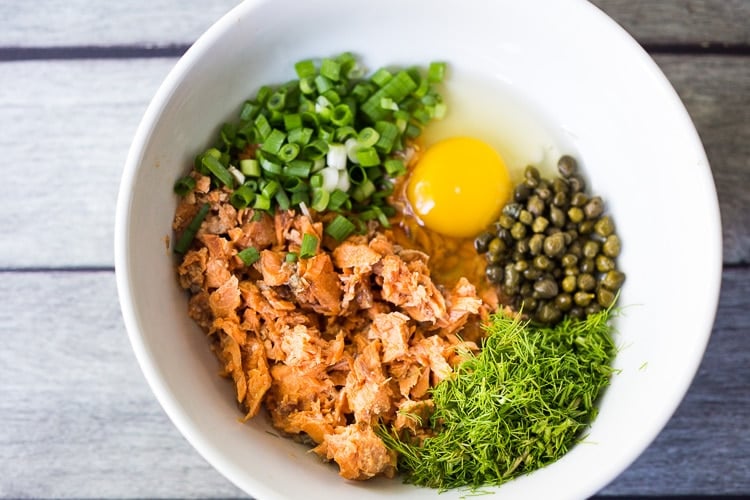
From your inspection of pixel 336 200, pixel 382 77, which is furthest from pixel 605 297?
pixel 382 77

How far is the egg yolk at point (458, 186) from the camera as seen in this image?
2525mm

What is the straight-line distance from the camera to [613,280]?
240 centimetres

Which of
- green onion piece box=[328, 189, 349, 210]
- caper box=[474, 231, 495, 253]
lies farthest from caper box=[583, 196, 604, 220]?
green onion piece box=[328, 189, 349, 210]

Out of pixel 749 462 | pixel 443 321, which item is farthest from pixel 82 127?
pixel 749 462

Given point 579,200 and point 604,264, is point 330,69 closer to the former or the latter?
Result: point 579,200

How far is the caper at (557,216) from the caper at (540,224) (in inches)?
1.0

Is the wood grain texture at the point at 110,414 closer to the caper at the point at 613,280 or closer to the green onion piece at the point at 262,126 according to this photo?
the caper at the point at 613,280

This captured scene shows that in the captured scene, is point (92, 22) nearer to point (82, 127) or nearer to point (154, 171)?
point (82, 127)

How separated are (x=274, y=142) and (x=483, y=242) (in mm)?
864

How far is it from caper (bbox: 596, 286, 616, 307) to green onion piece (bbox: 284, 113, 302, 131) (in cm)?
124

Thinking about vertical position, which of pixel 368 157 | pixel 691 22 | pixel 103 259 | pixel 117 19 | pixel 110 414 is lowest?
pixel 110 414

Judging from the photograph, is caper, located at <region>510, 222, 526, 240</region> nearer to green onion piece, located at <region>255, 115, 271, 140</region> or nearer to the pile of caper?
the pile of caper

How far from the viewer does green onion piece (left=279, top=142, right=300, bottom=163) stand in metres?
2.35

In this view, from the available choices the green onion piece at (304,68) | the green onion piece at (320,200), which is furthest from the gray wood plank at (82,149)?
the green onion piece at (320,200)
